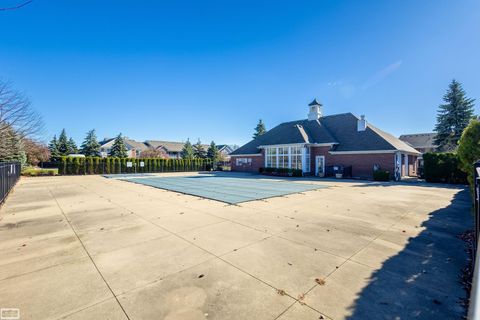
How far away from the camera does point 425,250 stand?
460 cm

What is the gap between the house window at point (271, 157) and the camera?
28.0 meters

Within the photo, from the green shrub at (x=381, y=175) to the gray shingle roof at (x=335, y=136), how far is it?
257cm

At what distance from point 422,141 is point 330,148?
29897mm

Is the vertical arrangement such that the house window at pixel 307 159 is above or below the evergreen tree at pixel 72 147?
below

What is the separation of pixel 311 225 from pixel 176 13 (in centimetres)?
1354

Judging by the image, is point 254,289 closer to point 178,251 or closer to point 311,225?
point 178,251

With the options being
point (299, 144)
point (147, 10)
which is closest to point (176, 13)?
point (147, 10)

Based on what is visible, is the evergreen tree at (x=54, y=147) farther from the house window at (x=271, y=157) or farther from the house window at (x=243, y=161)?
the house window at (x=271, y=157)

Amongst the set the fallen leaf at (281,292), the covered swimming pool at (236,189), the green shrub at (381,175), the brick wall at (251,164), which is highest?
the brick wall at (251,164)

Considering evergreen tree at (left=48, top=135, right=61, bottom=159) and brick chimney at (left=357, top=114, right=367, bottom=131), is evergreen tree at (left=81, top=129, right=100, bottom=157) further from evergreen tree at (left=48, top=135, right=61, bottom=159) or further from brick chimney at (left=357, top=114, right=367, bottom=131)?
brick chimney at (left=357, top=114, right=367, bottom=131)

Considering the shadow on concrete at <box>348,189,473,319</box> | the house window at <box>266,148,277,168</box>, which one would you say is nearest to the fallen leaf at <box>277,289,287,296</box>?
the shadow on concrete at <box>348,189,473,319</box>

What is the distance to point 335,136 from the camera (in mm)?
25781

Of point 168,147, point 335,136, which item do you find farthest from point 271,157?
point 168,147

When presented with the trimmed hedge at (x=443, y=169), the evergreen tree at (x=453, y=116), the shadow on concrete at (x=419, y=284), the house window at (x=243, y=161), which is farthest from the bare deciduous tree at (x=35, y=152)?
the evergreen tree at (x=453, y=116)
